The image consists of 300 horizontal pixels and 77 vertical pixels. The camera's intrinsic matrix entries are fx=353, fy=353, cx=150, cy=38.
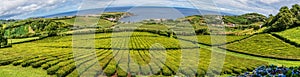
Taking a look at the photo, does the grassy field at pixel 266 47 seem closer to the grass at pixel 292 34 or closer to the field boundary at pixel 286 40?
the field boundary at pixel 286 40

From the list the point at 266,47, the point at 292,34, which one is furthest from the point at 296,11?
the point at 266,47

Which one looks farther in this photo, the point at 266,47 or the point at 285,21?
the point at 285,21

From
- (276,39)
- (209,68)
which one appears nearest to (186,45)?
(276,39)

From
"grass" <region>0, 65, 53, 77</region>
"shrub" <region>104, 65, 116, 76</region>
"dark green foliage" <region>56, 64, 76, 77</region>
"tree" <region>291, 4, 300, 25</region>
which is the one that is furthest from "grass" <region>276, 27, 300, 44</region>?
"grass" <region>0, 65, 53, 77</region>

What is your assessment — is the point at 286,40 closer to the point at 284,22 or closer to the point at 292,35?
the point at 292,35

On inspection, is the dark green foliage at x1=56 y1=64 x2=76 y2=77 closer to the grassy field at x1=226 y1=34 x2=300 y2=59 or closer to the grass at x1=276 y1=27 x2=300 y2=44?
the grassy field at x1=226 y1=34 x2=300 y2=59

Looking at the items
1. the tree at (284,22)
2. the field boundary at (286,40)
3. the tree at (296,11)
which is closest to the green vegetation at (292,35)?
the field boundary at (286,40)
